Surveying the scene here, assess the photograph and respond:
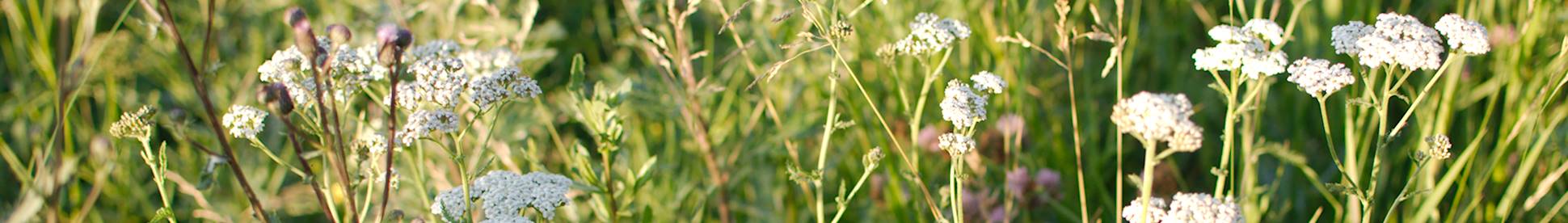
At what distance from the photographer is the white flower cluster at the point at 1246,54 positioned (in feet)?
4.03

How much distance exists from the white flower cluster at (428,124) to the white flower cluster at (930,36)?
55cm

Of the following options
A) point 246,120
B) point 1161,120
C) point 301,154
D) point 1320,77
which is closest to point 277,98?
point 301,154

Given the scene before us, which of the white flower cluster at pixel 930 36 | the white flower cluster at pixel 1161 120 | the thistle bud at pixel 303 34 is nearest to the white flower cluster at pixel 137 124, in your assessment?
the thistle bud at pixel 303 34

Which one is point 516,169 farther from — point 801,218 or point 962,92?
point 962,92

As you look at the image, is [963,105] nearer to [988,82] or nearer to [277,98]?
[988,82]

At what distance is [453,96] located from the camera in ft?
4.26

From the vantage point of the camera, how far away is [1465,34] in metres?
1.26

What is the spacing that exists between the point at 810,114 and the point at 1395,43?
1053mm

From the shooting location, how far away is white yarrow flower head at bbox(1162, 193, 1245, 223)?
4.13ft

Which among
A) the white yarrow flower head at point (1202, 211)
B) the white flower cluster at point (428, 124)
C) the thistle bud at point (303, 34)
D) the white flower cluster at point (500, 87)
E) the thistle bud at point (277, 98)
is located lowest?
the white yarrow flower head at point (1202, 211)

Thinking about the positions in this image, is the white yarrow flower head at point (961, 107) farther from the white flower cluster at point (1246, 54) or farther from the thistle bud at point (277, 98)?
the thistle bud at point (277, 98)

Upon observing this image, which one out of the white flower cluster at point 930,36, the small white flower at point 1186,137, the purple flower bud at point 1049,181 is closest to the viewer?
the small white flower at point 1186,137

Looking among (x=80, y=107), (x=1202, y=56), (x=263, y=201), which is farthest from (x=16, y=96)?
(x=1202, y=56)

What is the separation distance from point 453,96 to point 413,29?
1286 millimetres
